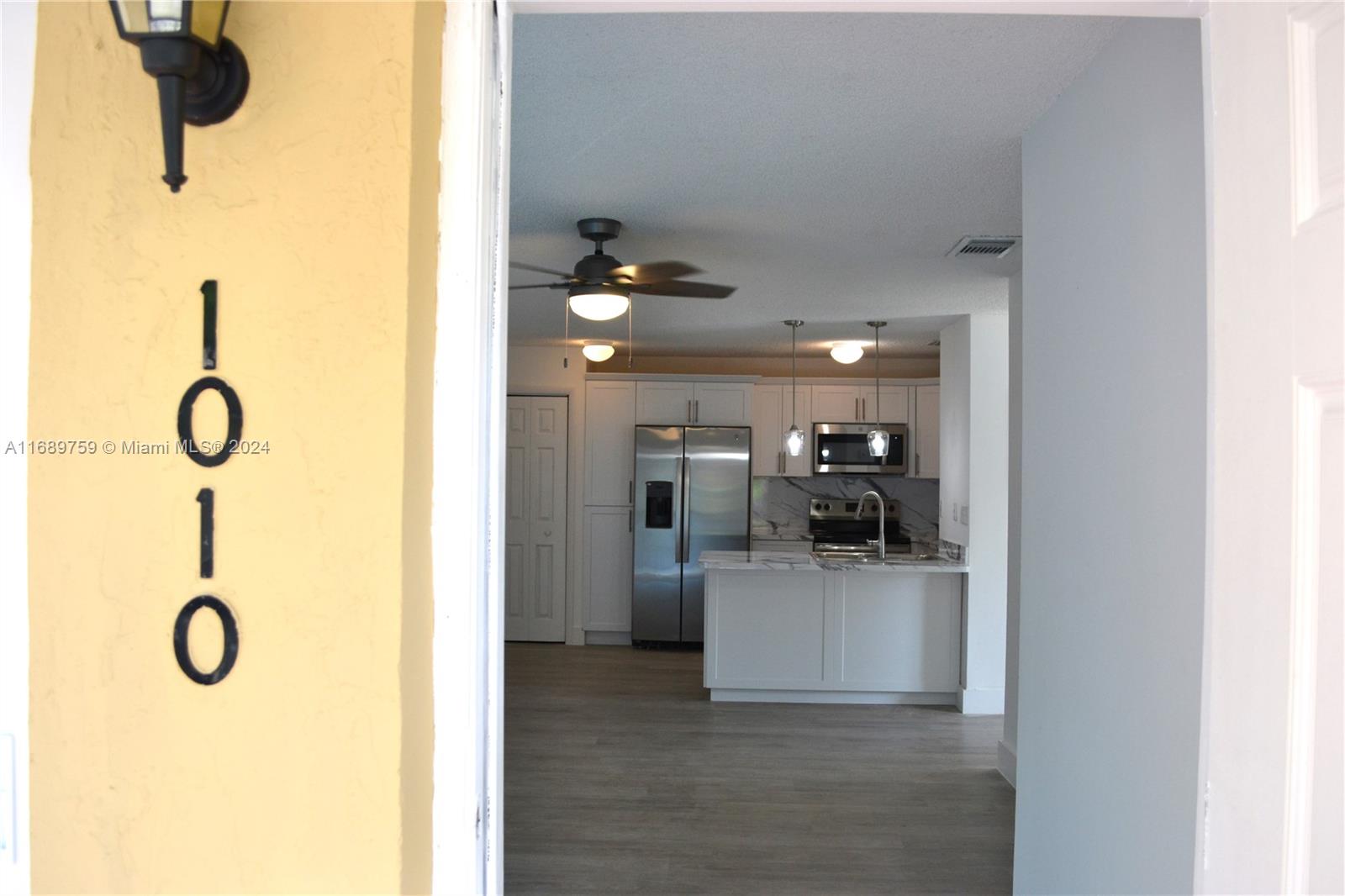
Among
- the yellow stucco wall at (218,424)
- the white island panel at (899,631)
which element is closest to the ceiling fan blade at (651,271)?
the yellow stucco wall at (218,424)

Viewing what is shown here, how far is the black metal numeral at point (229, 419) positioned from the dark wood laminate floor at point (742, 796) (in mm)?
2447

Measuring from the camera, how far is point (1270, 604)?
0.98 metres

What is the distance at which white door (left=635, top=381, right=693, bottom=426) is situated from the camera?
7340 millimetres

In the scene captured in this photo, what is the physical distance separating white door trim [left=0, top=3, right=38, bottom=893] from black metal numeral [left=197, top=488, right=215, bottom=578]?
9.5 inches

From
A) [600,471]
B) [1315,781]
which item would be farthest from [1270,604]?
[600,471]

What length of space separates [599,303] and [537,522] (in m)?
4.11

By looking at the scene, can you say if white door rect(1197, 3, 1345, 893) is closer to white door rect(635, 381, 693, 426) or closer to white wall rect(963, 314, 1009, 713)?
white wall rect(963, 314, 1009, 713)

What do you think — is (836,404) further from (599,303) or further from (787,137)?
(787,137)

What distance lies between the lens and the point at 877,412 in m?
7.39

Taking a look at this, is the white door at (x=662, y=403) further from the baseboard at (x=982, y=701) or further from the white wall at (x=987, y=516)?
the baseboard at (x=982, y=701)

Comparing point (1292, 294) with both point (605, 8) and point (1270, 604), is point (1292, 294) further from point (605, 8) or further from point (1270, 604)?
point (605, 8)

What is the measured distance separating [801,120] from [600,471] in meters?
5.17

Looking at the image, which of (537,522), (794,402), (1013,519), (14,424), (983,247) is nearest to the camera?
(14,424)

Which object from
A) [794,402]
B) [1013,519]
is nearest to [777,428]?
[794,402]
